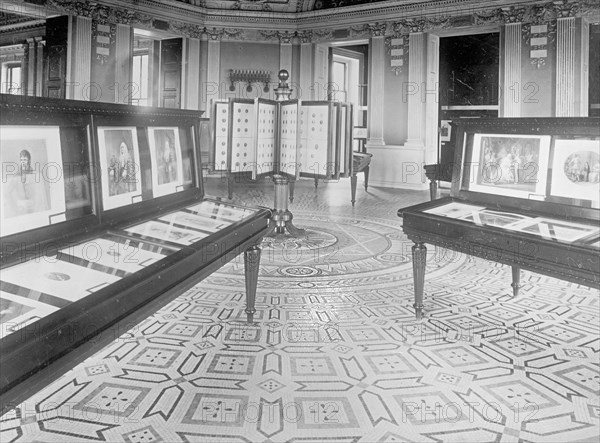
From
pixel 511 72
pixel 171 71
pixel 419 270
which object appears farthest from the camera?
pixel 171 71

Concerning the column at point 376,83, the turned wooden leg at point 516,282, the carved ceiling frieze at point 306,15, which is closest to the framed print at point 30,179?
the turned wooden leg at point 516,282

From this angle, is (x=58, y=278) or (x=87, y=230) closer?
(x=58, y=278)

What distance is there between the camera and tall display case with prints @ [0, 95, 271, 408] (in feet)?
4.82

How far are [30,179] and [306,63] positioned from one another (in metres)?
11.1

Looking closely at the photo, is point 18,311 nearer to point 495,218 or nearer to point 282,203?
point 495,218

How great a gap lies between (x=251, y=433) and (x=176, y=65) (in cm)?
1132

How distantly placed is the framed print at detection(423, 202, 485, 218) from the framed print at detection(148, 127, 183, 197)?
156 cm

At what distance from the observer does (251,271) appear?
334 centimetres

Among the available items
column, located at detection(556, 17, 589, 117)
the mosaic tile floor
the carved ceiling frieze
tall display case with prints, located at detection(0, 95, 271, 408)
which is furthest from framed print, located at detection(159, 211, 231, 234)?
the carved ceiling frieze

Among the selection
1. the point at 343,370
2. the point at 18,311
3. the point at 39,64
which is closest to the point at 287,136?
the point at 343,370

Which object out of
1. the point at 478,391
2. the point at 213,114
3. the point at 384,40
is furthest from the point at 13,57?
the point at 478,391

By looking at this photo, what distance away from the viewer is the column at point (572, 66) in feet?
30.5

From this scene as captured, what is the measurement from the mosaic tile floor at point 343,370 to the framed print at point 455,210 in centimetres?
→ 74

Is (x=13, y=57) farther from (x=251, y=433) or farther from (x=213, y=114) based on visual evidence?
(x=251, y=433)
